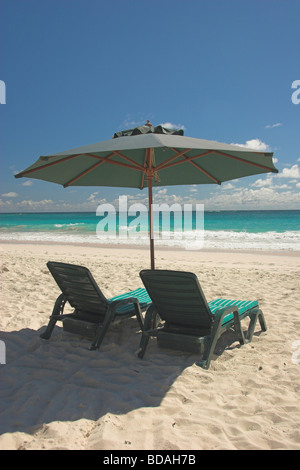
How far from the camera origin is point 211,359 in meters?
3.39

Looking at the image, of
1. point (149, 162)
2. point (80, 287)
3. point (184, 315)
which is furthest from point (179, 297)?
point (149, 162)

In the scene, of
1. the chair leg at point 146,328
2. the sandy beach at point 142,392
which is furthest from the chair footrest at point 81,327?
the chair leg at point 146,328

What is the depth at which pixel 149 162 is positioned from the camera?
13.3 ft

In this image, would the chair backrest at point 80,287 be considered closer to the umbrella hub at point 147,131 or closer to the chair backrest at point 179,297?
the chair backrest at point 179,297

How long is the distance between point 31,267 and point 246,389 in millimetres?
6627

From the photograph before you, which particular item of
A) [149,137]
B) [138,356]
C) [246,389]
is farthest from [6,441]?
[149,137]

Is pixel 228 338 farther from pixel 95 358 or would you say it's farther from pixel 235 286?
pixel 235 286

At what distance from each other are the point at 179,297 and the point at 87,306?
1.19 metres

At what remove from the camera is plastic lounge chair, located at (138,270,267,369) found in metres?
3.17

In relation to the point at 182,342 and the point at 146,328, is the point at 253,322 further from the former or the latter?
the point at 146,328

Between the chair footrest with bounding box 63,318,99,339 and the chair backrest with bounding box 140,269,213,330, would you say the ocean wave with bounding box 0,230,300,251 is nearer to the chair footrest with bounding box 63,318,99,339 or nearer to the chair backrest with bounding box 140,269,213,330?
the chair footrest with bounding box 63,318,99,339

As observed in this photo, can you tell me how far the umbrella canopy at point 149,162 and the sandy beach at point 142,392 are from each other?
130 cm
